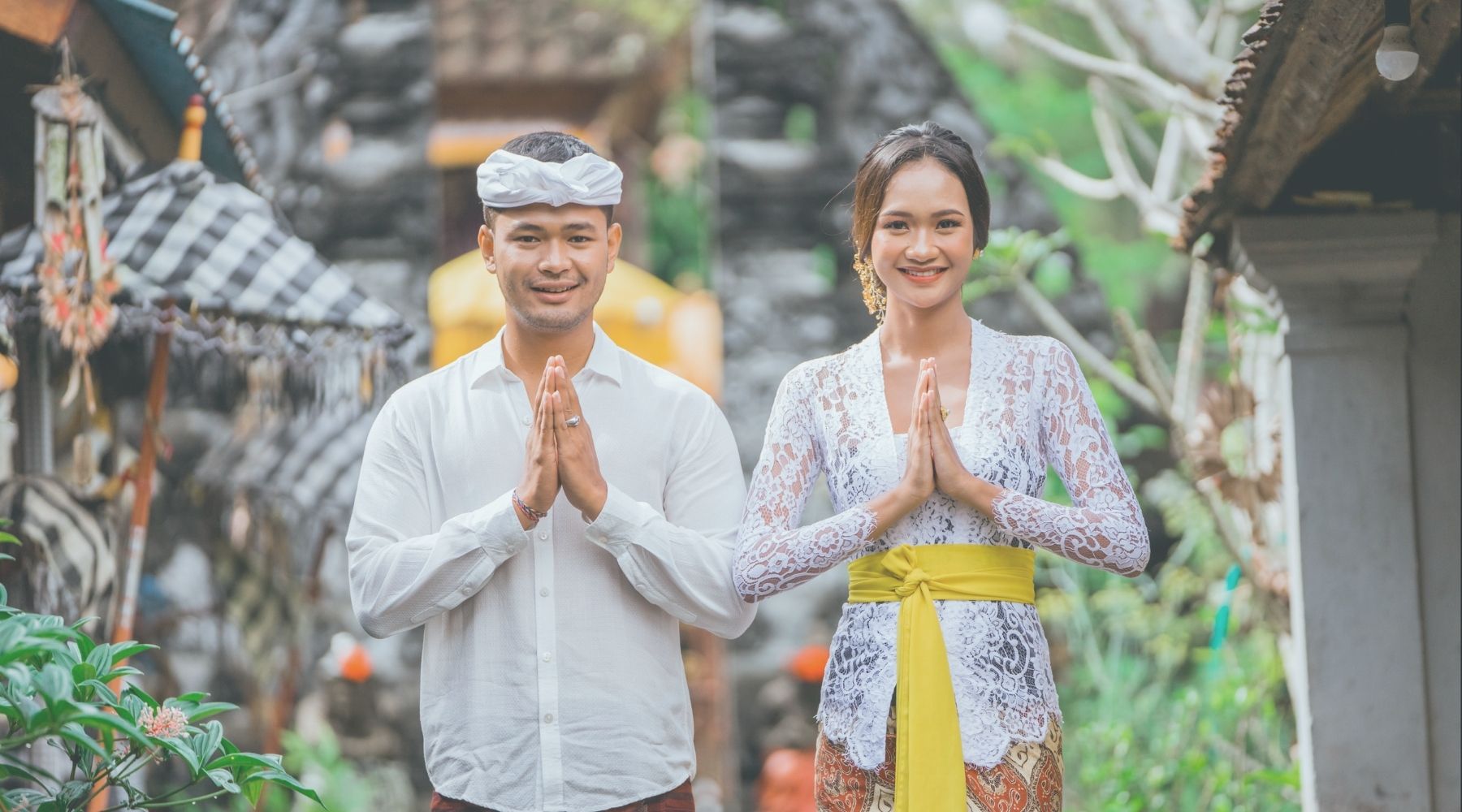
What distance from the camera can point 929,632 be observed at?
290 cm

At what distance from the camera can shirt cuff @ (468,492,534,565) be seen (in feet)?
9.65

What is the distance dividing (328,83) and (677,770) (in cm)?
525

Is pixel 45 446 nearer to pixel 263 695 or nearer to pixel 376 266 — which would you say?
pixel 263 695

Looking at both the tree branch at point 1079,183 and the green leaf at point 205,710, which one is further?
the tree branch at point 1079,183

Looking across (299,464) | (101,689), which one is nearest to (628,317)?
(299,464)

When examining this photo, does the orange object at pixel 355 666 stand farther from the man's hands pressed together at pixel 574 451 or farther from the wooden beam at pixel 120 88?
the man's hands pressed together at pixel 574 451

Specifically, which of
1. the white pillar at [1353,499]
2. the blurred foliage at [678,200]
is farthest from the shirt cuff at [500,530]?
the blurred foliage at [678,200]

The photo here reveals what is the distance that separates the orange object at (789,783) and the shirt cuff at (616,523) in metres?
4.34

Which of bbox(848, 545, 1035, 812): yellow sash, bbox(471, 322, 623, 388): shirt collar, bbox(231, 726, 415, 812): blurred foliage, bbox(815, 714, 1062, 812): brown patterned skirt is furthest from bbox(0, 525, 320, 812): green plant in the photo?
bbox(231, 726, 415, 812): blurred foliage

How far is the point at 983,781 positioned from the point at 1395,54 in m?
1.48

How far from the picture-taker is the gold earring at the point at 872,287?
10.5ft

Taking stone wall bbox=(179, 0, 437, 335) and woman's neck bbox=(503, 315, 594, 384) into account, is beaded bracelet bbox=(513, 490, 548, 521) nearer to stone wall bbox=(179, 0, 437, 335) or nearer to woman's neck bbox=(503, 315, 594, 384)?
woman's neck bbox=(503, 315, 594, 384)

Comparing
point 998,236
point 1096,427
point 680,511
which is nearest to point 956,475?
point 1096,427

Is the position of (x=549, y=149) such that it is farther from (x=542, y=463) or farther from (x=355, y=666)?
(x=355, y=666)
